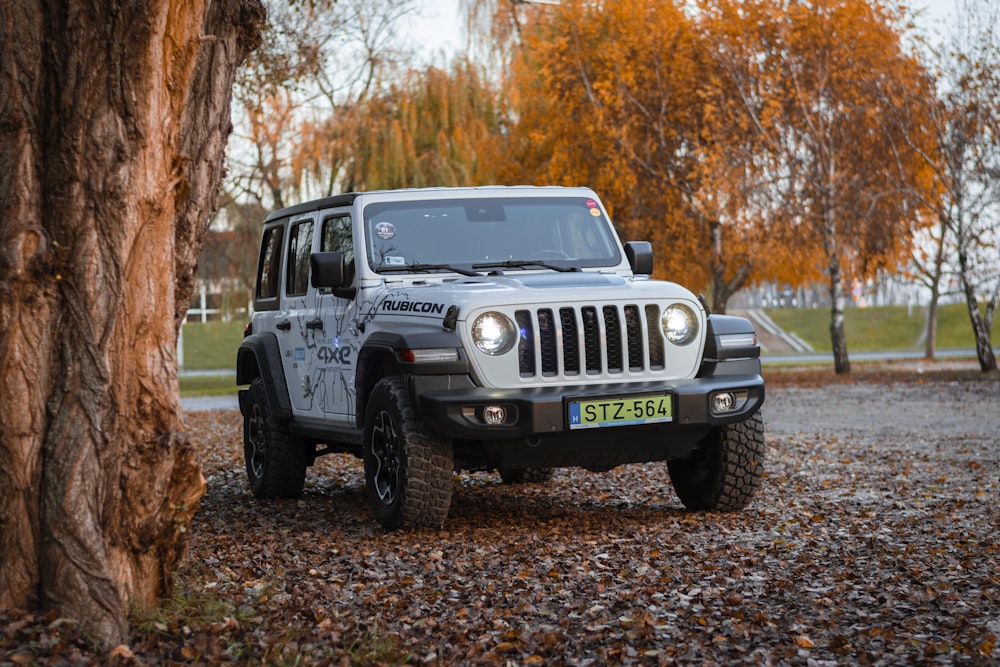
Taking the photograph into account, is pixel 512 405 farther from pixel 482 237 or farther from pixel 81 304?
pixel 81 304

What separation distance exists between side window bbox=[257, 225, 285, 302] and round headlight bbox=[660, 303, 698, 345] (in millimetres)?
3694

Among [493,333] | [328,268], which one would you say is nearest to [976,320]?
[328,268]

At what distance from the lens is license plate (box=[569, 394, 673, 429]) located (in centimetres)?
775

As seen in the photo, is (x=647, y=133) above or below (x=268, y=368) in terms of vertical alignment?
above

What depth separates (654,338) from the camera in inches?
320

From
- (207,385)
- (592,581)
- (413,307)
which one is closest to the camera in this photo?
(592,581)

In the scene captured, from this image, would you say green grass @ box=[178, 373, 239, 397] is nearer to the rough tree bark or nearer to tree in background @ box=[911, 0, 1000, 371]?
tree in background @ box=[911, 0, 1000, 371]

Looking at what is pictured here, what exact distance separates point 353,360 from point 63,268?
3.64 metres

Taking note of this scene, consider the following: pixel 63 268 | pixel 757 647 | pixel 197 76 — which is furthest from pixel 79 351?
pixel 757 647

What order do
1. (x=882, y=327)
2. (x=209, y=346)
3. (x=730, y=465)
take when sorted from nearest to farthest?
(x=730, y=465) < (x=882, y=327) < (x=209, y=346)

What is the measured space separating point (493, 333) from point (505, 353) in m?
0.14

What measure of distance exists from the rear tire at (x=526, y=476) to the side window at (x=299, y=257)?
242cm

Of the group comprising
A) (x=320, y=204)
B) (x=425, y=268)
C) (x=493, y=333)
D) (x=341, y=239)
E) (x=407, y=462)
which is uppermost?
(x=320, y=204)

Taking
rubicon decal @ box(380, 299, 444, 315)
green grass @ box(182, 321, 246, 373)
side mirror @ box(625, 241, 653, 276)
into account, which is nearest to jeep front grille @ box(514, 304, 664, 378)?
rubicon decal @ box(380, 299, 444, 315)
